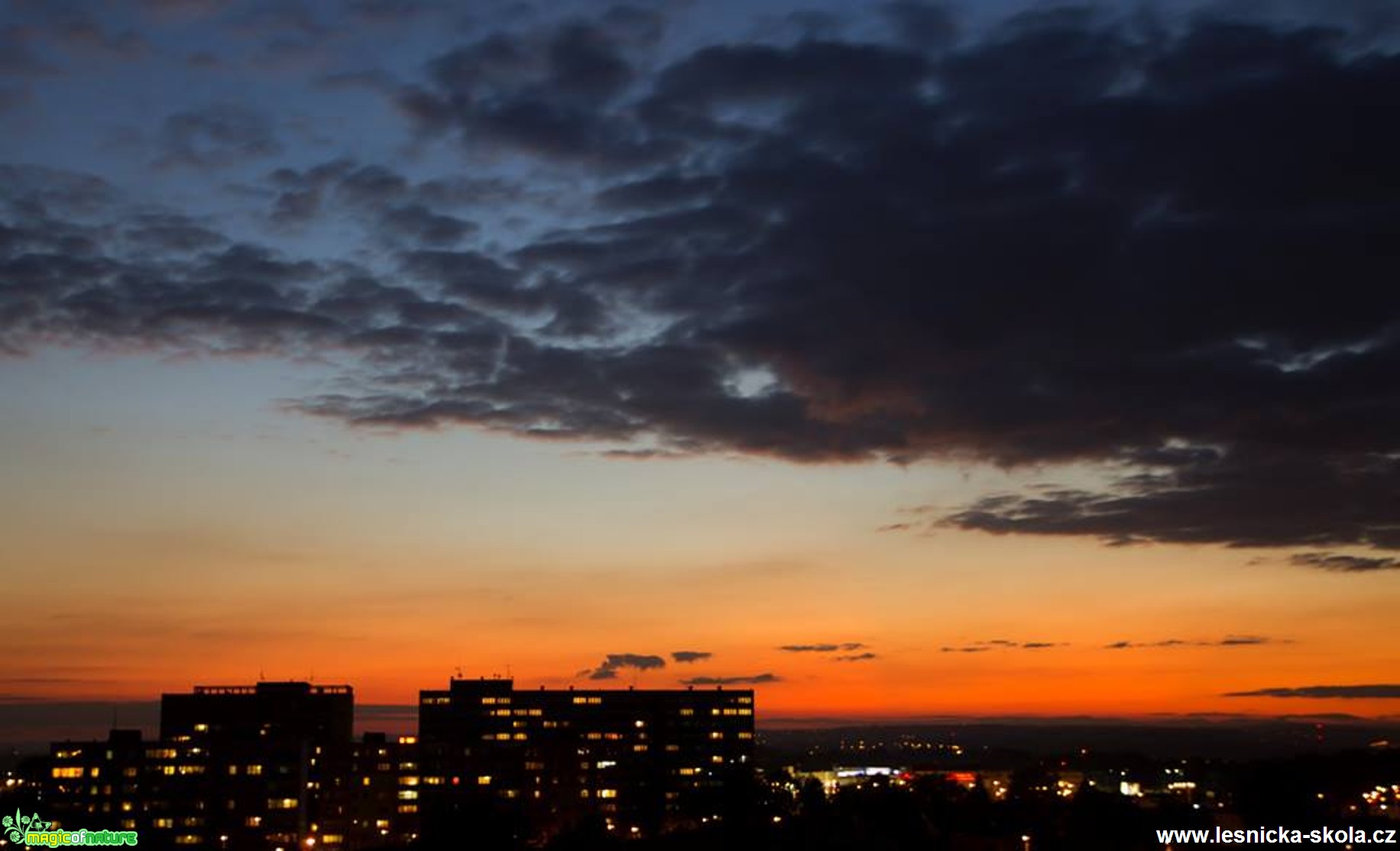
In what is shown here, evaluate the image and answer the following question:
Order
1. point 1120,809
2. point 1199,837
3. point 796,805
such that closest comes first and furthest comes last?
1. point 1199,837
2. point 1120,809
3. point 796,805

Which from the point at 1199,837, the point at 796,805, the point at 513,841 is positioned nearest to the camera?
the point at 1199,837

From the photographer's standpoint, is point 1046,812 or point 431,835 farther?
point 1046,812

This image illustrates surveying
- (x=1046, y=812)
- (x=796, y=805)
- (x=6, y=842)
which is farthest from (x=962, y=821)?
(x=6, y=842)

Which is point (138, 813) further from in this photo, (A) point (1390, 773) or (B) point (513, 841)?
(A) point (1390, 773)

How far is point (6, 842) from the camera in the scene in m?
128

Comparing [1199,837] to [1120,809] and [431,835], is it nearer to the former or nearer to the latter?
[1120,809]

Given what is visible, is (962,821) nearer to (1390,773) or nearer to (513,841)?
(513,841)

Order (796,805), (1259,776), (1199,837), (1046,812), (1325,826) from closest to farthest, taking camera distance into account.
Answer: (1199,837) < (1325,826) < (1259,776) < (1046,812) < (796,805)

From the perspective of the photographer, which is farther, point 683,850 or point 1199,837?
point 683,850

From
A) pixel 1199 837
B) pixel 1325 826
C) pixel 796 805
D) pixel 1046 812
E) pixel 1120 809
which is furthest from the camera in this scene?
pixel 796 805

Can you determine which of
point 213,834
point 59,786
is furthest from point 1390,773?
point 59,786

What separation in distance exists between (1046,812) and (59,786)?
5547 inches

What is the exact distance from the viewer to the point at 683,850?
319 ft

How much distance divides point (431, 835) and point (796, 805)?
4010 inches
